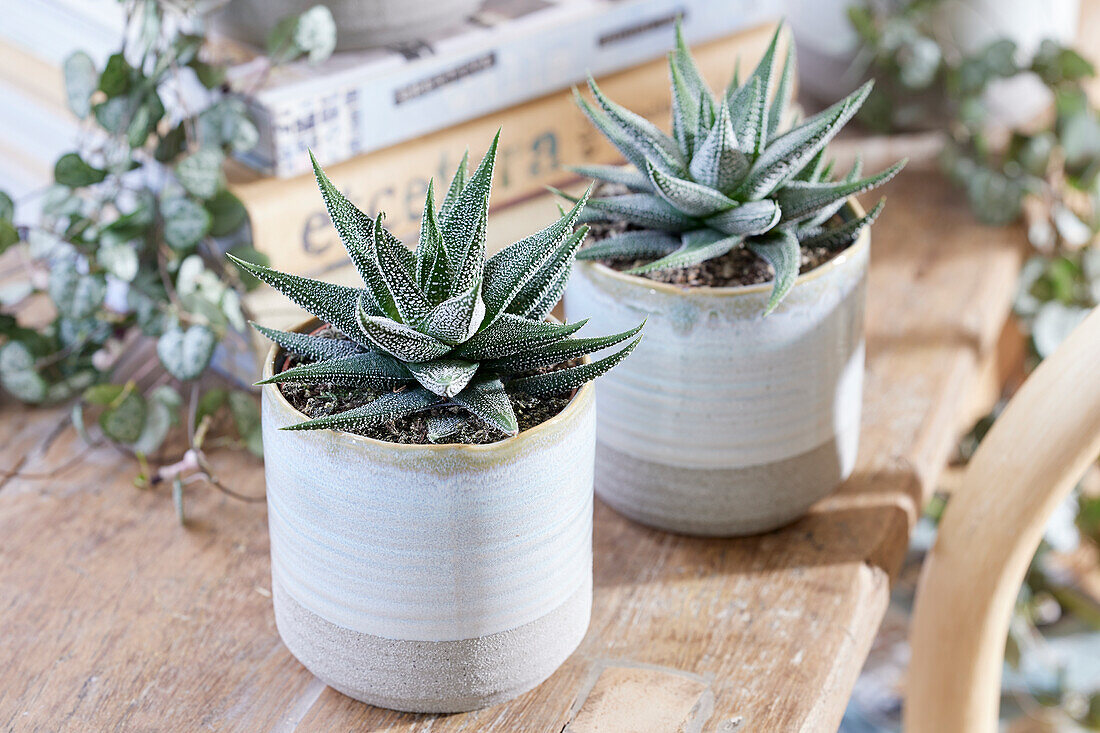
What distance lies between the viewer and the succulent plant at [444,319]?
0.52 meters

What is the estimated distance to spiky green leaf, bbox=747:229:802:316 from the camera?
2.01ft

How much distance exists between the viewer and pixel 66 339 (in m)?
0.84

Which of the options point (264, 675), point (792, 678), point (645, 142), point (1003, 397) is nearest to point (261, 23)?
point (645, 142)

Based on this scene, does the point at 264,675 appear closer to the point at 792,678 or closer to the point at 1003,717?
→ the point at 792,678

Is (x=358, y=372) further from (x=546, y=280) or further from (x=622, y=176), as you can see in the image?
(x=622, y=176)

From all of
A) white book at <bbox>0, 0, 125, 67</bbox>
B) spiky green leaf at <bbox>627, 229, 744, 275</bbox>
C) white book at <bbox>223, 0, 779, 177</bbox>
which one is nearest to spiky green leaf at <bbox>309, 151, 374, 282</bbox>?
spiky green leaf at <bbox>627, 229, 744, 275</bbox>

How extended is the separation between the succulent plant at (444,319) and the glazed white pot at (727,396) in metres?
0.10

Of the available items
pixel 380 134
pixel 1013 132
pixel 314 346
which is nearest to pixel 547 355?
pixel 314 346

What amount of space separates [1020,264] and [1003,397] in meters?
0.20

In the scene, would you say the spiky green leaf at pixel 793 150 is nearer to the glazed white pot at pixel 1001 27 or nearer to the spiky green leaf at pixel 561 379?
the spiky green leaf at pixel 561 379

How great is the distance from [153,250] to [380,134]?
18 cm

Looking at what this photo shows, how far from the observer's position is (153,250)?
0.82 metres

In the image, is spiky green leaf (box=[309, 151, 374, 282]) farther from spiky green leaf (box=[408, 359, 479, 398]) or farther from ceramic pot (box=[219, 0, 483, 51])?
ceramic pot (box=[219, 0, 483, 51])

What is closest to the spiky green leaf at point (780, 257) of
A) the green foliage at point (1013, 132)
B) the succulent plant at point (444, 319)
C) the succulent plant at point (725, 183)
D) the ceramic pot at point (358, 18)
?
the succulent plant at point (725, 183)
